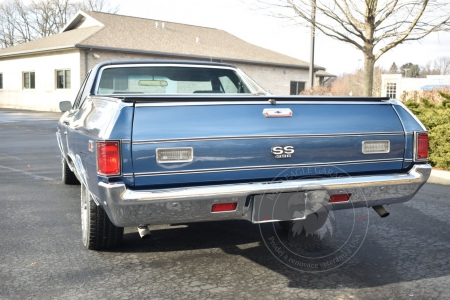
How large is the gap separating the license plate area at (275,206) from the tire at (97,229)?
134cm

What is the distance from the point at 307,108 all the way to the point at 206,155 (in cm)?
91

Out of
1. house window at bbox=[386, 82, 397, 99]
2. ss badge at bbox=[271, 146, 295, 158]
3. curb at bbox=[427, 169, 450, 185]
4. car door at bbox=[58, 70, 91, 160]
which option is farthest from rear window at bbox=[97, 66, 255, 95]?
house window at bbox=[386, 82, 397, 99]

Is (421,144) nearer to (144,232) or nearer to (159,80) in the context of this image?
(144,232)

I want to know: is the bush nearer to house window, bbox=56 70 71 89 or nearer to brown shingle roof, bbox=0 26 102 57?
brown shingle roof, bbox=0 26 102 57

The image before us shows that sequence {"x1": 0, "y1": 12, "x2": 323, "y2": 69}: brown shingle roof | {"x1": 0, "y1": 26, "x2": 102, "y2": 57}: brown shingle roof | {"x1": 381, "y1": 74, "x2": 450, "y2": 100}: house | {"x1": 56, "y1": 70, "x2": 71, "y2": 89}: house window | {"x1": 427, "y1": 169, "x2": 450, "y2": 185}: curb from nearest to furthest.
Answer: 1. {"x1": 427, "y1": 169, "x2": 450, "y2": 185}: curb
2. {"x1": 0, "y1": 26, "x2": 102, "y2": 57}: brown shingle roof
3. {"x1": 0, "y1": 12, "x2": 323, "y2": 69}: brown shingle roof
4. {"x1": 56, "y1": 70, "x2": 71, "y2": 89}: house window
5. {"x1": 381, "y1": 74, "x2": 450, "y2": 100}: house

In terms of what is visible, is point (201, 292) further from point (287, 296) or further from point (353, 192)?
point (353, 192)

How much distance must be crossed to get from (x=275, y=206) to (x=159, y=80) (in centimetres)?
279

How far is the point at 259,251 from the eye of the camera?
15.3 ft

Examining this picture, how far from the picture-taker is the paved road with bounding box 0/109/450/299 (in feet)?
12.1

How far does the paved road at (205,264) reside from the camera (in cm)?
370

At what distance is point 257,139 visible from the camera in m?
3.79

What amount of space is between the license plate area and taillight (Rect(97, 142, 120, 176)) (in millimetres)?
1000

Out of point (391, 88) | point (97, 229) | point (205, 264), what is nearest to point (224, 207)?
point (205, 264)

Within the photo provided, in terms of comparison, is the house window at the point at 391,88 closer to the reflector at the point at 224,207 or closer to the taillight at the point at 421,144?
the taillight at the point at 421,144
